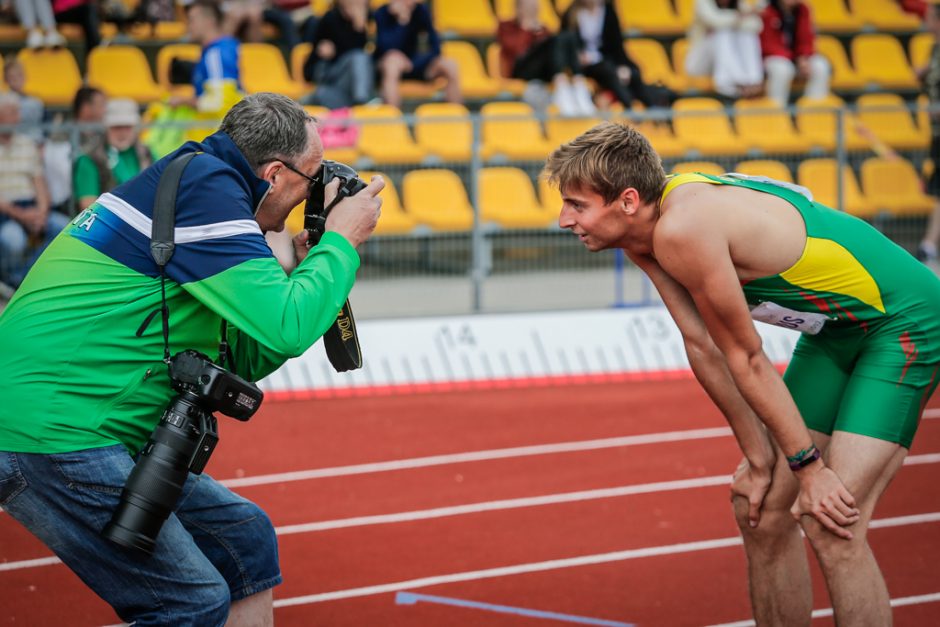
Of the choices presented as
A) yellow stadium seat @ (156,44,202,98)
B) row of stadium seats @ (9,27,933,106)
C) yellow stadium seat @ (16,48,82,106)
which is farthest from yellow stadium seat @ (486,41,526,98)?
yellow stadium seat @ (16,48,82,106)

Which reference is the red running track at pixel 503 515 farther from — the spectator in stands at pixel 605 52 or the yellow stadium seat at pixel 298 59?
the yellow stadium seat at pixel 298 59

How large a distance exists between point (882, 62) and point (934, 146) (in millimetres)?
3590

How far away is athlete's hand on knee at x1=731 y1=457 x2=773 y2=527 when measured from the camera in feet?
12.6

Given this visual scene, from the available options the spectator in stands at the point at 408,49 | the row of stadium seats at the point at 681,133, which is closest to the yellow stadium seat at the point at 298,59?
the spectator in stands at the point at 408,49

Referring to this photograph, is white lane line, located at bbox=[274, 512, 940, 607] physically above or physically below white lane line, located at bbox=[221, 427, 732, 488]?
above

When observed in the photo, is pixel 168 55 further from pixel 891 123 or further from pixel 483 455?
pixel 891 123

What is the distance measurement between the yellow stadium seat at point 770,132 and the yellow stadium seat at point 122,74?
5.21m

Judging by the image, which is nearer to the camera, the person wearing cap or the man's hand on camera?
the man's hand on camera

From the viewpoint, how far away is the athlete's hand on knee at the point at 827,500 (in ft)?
11.7

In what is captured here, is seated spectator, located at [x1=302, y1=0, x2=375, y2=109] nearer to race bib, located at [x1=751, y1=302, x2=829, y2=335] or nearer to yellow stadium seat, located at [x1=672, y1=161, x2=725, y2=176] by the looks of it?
yellow stadium seat, located at [x1=672, y1=161, x2=725, y2=176]

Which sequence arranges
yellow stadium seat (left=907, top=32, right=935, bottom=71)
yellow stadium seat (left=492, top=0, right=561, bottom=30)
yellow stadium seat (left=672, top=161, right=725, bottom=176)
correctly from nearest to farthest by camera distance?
yellow stadium seat (left=672, top=161, right=725, bottom=176) → yellow stadium seat (left=492, top=0, right=561, bottom=30) → yellow stadium seat (left=907, top=32, right=935, bottom=71)

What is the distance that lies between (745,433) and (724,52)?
9.09m

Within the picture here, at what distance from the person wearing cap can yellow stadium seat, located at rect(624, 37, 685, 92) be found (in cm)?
605

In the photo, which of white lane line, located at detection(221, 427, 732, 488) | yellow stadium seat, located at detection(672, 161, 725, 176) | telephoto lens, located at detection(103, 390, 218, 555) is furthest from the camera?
yellow stadium seat, located at detection(672, 161, 725, 176)
